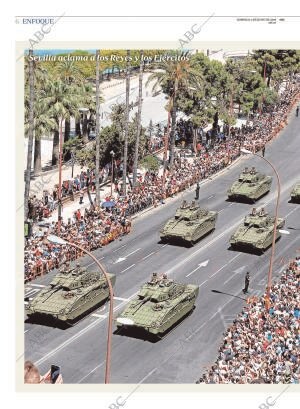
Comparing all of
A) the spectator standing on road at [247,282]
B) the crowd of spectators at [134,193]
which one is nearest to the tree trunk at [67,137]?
the crowd of spectators at [134,193]

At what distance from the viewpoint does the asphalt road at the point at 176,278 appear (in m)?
42.8

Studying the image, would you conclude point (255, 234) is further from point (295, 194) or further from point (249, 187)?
point (295, 194)

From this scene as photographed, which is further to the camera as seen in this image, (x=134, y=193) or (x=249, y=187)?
(x=249, y=187)

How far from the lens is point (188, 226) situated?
6066cm

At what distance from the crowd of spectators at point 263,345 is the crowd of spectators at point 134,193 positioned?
1436cm

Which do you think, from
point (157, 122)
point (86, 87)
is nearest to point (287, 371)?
point (86, 87)

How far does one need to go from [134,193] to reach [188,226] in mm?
10718

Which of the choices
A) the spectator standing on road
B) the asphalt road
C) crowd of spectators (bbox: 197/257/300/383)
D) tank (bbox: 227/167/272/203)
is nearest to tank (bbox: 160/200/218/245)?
the asphalt road

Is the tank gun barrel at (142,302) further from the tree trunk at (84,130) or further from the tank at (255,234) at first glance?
the tree trunk at (84,130)

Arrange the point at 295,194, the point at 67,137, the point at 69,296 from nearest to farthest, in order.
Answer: the point at 69,296 < the point at 295,194 < the point at 67,137

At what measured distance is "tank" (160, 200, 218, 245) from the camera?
59875 millimetres

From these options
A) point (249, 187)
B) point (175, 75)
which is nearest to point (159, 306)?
point (249, 187)

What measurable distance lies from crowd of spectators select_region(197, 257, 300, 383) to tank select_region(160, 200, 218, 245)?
1174 centimetres

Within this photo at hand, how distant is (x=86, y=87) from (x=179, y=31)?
1901 inches
